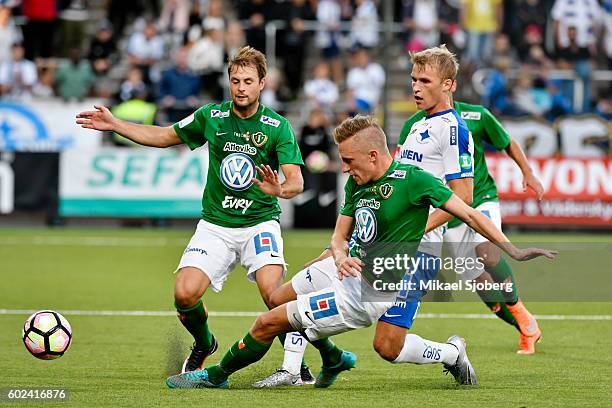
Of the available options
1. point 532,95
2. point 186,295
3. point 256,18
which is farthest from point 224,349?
point 532,95

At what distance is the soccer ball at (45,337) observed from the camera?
8461mm

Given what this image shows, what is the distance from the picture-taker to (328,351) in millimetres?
8297

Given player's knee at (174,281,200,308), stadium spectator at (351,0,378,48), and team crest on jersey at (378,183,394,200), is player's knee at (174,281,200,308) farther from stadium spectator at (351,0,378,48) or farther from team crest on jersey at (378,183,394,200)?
stadium spectator at (351,0,378,48)

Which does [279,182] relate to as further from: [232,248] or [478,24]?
[478,24]

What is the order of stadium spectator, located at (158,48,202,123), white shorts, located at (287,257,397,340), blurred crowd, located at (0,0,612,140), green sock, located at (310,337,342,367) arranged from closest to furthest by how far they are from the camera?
white shorts, located at (287,257,397,340) < green sock, located at (310,337,342,367) < stadium spectator, located at (158,48,202,123) < blurred crowd, located at (0,0,612,140)

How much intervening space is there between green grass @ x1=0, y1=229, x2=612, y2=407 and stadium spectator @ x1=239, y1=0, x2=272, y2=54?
8.76 m

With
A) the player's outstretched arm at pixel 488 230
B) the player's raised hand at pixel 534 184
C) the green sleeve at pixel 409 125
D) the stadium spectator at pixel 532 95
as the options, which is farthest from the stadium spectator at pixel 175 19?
the player's outstretched arm at pixel 488 230

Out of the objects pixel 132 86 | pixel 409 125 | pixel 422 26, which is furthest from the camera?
pixel 422 26

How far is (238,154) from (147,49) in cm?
1673

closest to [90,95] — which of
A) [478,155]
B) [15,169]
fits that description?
[15,169]

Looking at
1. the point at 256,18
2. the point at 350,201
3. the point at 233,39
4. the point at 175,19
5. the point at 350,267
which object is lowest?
the point at 233,39

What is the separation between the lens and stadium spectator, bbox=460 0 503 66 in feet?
82.5

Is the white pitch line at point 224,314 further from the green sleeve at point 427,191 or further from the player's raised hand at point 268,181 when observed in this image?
the green sleeve at point 427,191

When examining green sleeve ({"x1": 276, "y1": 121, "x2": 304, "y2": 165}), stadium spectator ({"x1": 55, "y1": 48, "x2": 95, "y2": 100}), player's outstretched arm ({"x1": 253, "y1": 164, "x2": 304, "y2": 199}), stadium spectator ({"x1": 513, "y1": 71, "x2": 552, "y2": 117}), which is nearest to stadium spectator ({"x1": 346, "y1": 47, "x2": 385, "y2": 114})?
stadium spectator ({"x1": 513, "y1": 71, "x2": 552, "y2": 117})
